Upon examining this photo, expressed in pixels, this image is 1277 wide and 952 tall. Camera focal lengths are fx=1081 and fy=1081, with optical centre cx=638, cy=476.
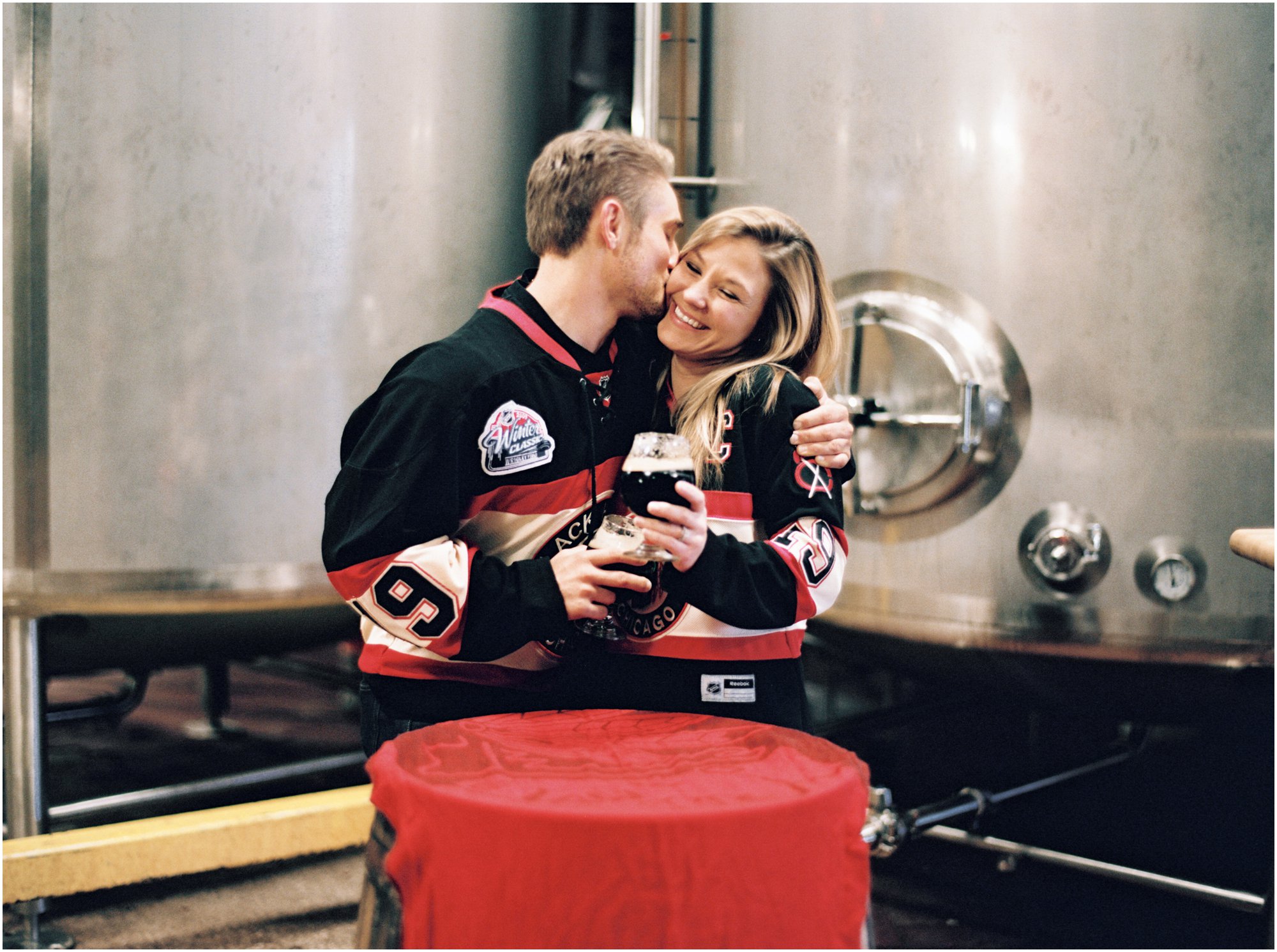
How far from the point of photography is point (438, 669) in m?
1.65

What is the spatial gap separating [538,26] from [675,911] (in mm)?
2858

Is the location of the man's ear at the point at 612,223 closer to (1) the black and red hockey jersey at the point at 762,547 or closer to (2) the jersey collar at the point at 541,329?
(2) the jersey collar at the point at 541,329

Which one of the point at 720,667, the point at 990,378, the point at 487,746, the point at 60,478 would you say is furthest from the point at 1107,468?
the point at 60,478

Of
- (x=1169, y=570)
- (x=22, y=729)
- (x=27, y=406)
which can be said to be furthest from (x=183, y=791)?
(x=1169, y=570)

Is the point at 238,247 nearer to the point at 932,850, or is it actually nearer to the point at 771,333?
the point at 771,333

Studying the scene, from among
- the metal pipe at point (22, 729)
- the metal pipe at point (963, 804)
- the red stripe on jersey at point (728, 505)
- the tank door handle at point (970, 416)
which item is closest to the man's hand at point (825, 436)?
the red stripe on jersey at point (728, 505)

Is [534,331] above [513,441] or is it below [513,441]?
above

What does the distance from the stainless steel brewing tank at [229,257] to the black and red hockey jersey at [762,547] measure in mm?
1560

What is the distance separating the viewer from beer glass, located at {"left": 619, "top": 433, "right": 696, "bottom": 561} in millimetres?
1337

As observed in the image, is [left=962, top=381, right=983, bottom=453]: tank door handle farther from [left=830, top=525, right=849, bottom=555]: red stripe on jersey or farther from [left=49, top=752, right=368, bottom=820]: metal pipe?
[left=49, top=752, right=368, bottom=820]: metal pipe

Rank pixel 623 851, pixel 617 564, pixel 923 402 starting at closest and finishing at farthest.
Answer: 1. pixel 623 851
2. pixel 617 564
3. pixel 923 402

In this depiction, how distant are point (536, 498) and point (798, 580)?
43 cm

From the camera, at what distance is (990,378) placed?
8.17 feet

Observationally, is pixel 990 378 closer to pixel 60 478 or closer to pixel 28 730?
pixel 60 478
